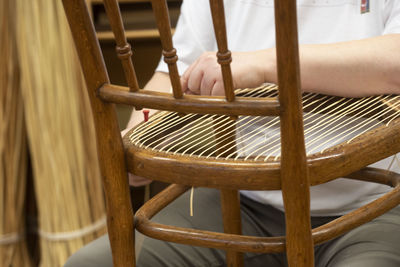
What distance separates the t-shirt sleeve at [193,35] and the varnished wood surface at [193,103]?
0.49 metres

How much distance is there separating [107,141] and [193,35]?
1.72ft

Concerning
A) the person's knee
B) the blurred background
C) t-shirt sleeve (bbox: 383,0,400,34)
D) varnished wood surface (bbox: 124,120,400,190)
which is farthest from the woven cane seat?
the blurred background

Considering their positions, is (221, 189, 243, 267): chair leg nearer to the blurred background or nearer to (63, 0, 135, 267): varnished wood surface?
(63, 0, 135, 267): varnished wood surface

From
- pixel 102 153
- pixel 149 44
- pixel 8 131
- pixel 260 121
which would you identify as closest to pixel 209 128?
pixel 260 121

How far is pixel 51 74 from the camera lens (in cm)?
140

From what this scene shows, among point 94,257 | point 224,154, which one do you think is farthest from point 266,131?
point 94,257

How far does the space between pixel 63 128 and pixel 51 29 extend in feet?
0.85

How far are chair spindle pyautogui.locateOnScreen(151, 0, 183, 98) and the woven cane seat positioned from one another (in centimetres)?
9

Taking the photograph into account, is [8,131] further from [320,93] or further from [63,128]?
[320,93]

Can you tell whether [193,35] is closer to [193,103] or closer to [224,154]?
[224,154]

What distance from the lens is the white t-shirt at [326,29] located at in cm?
90

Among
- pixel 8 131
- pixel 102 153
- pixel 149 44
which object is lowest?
pixel 8 131

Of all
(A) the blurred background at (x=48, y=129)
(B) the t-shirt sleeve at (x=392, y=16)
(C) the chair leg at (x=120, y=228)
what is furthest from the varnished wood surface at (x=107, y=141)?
(A) the blurred background at (x=48, y=129)

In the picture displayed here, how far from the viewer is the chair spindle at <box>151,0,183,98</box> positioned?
53 centimetres
